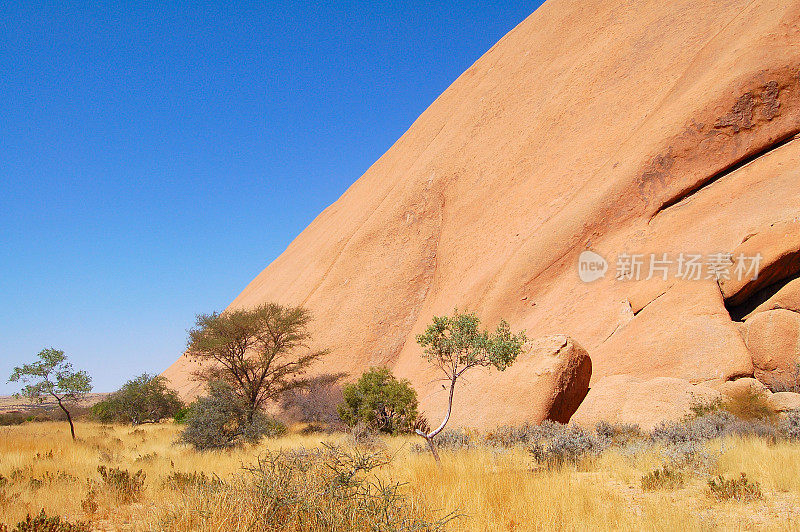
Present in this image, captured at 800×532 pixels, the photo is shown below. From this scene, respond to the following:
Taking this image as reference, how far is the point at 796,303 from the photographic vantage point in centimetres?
1282

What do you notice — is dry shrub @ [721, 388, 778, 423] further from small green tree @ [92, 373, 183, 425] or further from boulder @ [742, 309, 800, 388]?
small green tree @ [92, 373, 183, 425]

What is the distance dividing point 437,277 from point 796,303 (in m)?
16.1

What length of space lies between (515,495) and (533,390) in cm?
690

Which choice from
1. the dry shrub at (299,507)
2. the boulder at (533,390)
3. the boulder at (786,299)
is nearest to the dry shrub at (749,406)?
the boulder at (786,299)

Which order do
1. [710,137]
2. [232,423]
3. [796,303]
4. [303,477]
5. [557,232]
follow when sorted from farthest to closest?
[557,232]
[710,137]
[232,423]
[796,303]
[303,477]

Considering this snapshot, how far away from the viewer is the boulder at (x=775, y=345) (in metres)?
12.0

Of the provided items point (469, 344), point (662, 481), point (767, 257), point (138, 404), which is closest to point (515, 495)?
point (662, 481)

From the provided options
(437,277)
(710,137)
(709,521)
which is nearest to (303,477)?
(709,521)

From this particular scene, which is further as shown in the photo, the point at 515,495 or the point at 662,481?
the point at 662,481

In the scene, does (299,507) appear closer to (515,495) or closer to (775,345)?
(515,495)

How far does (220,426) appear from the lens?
1305 centimetres

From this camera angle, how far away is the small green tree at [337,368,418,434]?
14969 millimetres

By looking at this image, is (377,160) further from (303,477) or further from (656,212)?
(303,477)

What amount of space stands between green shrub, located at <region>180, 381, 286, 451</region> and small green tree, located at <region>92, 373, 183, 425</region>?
14.8m
